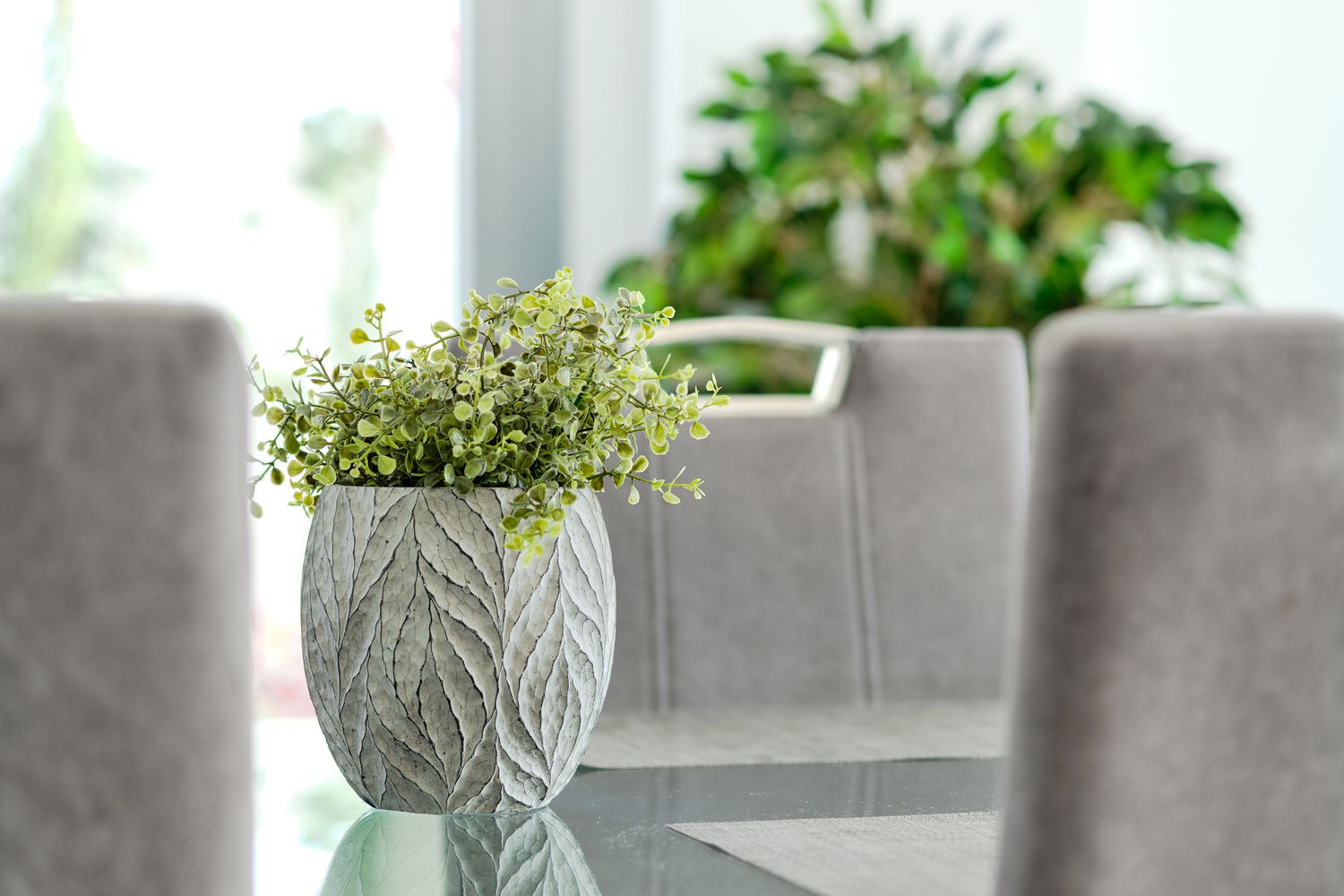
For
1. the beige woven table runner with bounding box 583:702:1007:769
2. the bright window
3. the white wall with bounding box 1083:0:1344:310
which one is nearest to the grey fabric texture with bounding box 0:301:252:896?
the beige woven table runner with bounding box 583:702:1007:769

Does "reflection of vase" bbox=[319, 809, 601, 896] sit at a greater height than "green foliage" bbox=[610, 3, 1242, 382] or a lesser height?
lesser

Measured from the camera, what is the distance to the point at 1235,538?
485 mm

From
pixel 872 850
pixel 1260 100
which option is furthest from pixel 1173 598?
pixel 1260 100

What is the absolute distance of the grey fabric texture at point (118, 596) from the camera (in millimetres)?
451

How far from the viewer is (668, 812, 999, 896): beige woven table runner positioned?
65cm

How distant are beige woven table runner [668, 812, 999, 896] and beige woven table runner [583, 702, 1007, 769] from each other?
0.16 meters

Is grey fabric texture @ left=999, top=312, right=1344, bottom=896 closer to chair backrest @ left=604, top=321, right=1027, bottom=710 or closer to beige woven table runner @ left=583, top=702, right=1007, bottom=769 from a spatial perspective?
beige woven table runner @ left=583, top=702, right=1007, bottom=769

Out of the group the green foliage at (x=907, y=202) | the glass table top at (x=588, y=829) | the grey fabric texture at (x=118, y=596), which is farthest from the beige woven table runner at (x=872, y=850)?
the green foliage at (x=907, y=202)

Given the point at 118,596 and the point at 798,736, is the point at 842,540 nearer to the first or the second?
the point at 798,736

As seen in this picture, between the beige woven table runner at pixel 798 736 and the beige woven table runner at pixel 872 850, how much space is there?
16 cm

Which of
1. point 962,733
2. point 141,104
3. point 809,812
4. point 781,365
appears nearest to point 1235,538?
point 809,812

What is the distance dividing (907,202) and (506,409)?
1.87 m

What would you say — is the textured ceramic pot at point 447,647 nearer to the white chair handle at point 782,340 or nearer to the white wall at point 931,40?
the white chair handle at point 782,340

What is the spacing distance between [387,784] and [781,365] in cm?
176
